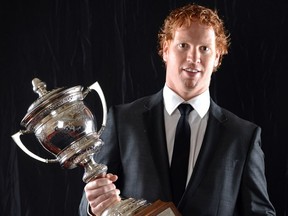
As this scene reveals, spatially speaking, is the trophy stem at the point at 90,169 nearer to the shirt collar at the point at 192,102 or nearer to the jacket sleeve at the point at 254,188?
the shirt collar at the point at 192,102

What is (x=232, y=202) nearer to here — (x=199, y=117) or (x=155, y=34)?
(x=199, y=117)

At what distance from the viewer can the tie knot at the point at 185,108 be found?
2.15m

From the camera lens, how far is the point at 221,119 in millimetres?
2166

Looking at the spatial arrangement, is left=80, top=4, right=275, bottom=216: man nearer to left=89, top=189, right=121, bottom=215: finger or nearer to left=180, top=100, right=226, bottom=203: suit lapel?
left=180, top=100, right=226, bottom=203: suit lapel

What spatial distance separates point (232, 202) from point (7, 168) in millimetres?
909

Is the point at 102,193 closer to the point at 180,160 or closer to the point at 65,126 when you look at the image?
the point at 65,126

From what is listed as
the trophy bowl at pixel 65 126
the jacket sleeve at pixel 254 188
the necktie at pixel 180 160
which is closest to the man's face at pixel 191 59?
the necktie at pixel 180 160

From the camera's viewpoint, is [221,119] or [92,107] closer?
[221,119]

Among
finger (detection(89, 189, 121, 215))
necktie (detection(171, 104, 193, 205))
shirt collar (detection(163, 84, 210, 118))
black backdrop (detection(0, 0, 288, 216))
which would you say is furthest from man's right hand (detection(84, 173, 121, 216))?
black backdrop (detection(0, 0, 288, 216))

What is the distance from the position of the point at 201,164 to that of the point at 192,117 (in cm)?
17

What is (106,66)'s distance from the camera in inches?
99.3

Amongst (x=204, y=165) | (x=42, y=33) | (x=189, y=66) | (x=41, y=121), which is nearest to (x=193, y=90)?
(x=189, y=66)

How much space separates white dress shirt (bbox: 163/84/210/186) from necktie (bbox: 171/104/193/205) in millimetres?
22

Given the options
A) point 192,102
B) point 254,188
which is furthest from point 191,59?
point 254,188
